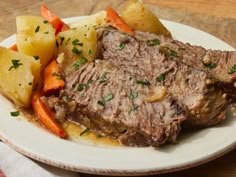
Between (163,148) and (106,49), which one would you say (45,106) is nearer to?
(106,49)

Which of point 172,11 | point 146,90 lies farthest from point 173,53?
point 172,11

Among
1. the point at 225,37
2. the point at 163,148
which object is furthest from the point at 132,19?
the point at 163,148

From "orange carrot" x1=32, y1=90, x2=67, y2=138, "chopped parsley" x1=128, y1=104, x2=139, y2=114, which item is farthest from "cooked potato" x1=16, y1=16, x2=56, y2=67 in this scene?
"chopped parsley" x1=128, y1=104, x2=139, y2=114

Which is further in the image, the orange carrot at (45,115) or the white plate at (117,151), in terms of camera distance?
the orange carrot at (45,115)

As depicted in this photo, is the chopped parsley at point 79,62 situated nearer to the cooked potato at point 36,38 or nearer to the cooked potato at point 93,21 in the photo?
the cooked potato at point 36,38

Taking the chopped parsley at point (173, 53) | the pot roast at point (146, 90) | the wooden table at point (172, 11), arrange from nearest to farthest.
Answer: the pot roast at point (146, 90) → the chopped parsley at point (173, 53) → the wooden table at point (172, 11)

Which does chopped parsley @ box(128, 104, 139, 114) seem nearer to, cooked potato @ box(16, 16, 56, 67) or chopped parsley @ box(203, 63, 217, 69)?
chopped parsley @ box(203, 63, 217, 69)

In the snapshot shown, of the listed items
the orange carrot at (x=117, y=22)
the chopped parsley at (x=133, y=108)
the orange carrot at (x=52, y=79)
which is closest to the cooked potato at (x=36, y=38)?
the orange carrot at (x=52, y=79)
